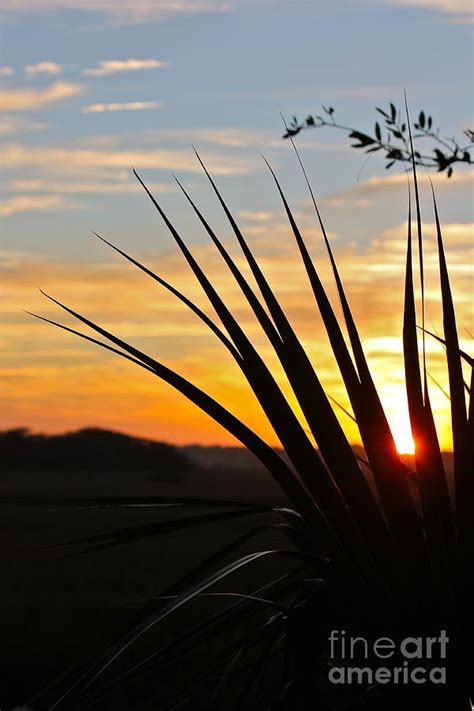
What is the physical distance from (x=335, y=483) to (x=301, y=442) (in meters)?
0.12

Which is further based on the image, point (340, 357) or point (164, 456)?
point (164, 456)

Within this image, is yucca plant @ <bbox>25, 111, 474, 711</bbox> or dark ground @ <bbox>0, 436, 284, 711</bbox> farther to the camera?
dark ground @ <bbox>0, 436, 284, 711</bbox>

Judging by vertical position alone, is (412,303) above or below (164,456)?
below

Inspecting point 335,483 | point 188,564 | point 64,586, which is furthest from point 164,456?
point 335,483

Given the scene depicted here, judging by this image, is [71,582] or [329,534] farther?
[71,582]

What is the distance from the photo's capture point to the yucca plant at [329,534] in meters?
1.21

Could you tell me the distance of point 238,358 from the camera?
4.35 ft

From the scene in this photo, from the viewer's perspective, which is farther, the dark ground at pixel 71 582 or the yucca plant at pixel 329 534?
the dark ground at pixel 71 582

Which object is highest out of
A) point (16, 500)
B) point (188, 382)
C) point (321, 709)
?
point (188, 382)

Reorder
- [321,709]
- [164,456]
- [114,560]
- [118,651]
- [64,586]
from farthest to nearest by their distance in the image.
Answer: [164,456]
[114,560]
[64,586]
[321,709]
[118,651]

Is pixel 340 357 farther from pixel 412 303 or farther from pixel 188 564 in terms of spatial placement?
pixel 188 564

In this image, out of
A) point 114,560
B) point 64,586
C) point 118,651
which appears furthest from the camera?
point 114,560

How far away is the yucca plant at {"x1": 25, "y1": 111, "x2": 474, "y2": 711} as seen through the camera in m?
1.21

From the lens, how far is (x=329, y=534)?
4.03 feet
